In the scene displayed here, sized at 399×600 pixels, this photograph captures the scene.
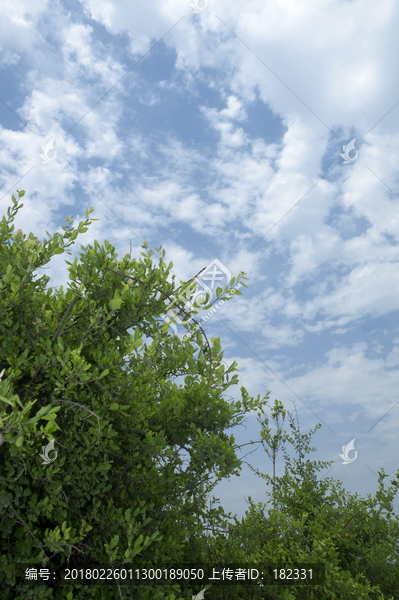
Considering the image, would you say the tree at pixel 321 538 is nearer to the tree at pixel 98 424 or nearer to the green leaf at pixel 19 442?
the tree at pixel 98 424

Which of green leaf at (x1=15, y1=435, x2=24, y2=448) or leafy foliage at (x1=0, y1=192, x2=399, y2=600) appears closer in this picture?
green leaf at (x1=15, y1=435, x2=24, y2=448)

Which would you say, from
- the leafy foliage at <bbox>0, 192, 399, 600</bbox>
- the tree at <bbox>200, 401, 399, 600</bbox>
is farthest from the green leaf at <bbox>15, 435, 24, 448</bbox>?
the tree at <bbox>200, 401, 399, 600</bbox>

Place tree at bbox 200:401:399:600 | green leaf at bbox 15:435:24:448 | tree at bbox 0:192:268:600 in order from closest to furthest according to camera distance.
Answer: green leaf at bbox 15:435:24:448, tree at bbox 0:192:268:600, tree at bbox 200:401:399:600

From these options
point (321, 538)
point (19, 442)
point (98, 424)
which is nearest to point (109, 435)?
point (98, 424)

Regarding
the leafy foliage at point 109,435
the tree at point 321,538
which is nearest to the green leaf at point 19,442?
the leafy foliage at point 109,435

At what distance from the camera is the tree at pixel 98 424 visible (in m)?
2.18

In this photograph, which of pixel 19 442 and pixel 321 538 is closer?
pixel 19 442

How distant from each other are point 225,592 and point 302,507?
2.06 meters

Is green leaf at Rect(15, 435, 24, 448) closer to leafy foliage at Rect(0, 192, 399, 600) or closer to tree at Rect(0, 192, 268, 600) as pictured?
leafy foliage at Rect(0, 192, 399, 600)

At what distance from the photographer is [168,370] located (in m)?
3.50

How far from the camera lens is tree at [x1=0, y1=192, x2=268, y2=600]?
2.18 m

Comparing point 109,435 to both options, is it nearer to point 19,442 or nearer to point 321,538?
point 19,442

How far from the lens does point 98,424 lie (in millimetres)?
2115

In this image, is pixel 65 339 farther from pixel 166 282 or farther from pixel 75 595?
pixel 75 595
